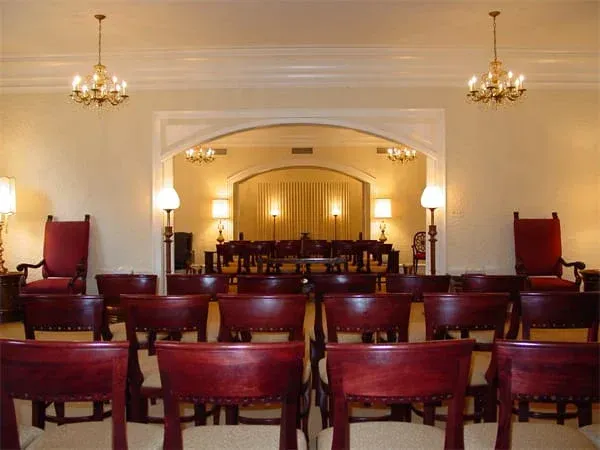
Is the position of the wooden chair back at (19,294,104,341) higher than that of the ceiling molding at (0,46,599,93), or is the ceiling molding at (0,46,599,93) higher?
the ceiling molding at (0,46,599,93)

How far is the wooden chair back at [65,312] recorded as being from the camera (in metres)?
2.65

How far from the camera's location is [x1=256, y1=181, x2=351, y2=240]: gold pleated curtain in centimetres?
1420

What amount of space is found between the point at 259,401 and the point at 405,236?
1085 centimetres

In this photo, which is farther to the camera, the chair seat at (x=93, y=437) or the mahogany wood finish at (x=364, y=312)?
the mahogany wood finish at (x=364, y=312)

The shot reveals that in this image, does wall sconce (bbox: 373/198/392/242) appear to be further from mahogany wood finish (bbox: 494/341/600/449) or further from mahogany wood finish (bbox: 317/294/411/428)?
mahogany wood finish (bbox: 494/341/600/449)

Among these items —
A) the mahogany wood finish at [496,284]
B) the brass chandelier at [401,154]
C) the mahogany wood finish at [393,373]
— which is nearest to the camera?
the mahogany wood finish at [393,373]

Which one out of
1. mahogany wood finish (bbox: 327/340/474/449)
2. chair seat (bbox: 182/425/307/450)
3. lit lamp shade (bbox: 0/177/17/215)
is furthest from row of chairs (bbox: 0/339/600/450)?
lit lamp shade (bbox: 0/177/17/215)

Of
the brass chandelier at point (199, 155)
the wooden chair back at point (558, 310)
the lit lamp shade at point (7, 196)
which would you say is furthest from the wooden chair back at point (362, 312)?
the brass chandelier at point (199, 155)

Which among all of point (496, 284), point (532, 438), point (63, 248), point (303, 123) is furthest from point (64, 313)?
point (303, 123)

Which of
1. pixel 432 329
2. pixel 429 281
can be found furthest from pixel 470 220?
pixel 432 329

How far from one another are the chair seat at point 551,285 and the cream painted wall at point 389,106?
2.18 ft

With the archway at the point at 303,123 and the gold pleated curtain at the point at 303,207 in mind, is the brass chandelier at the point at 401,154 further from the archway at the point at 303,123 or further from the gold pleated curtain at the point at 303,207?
the archway at the point at 303,123

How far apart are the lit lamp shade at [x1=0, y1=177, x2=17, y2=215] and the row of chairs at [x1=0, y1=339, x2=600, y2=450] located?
215 inches

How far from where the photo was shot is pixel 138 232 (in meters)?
6.73
